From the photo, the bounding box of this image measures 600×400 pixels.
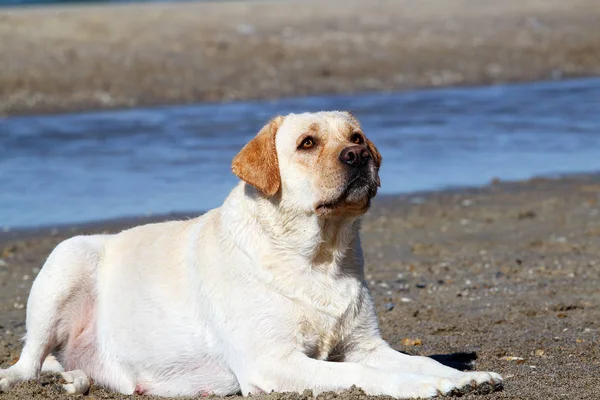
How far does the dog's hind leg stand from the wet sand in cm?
24

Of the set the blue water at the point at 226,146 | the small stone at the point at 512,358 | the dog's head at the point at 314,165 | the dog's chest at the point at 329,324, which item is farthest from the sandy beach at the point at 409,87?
the dog's head at the point at 314,165

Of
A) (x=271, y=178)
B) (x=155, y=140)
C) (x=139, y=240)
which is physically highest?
(x=271, y=178)

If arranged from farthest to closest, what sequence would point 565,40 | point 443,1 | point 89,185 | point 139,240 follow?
point 443,1 → point 565,40 → point 89,185 → point 139,240

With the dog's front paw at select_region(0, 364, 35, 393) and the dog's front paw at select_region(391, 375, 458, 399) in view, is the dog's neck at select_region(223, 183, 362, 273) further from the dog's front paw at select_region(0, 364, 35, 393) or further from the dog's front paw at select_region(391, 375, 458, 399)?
the dog's front paw at select_region(0, 364, 35, 393)

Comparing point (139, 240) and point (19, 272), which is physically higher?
point (139, 240)

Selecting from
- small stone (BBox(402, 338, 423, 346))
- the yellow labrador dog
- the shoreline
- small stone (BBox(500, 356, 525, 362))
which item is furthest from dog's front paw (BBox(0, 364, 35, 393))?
the shoreline

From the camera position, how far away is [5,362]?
744cm

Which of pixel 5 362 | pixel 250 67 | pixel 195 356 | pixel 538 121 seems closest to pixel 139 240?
pixel 195 356

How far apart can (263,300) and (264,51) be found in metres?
20.1

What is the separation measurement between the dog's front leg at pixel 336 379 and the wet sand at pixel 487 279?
0.09 m

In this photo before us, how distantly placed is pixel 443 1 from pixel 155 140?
55.6 ft

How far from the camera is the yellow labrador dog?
5.78 metres

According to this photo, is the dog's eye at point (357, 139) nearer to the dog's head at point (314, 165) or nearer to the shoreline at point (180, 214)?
the dog's head at point (314, 165)

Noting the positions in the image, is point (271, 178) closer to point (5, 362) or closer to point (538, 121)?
point (5, 362)
